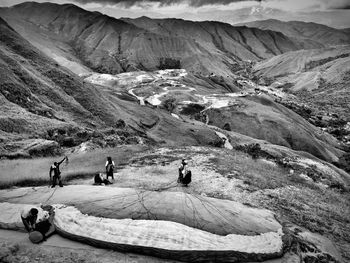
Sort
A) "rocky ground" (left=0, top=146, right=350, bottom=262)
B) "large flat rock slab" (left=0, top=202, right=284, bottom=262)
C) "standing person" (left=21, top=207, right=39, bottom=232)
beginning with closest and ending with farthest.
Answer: "large flat rock slab" (left=0, top=202, right=284, bottom=262)
"standing person" (left=21, top=207, right=39, bottom=232)
"rocky ground" (left=0, top=146, right=350, bottom=262)

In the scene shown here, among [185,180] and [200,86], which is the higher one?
[185,180]

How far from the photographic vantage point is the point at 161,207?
16266 mm

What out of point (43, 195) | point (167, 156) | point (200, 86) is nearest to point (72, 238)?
point (43, 195)

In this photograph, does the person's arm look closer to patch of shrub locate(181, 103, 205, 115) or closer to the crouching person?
the crouching person

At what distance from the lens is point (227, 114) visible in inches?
3967

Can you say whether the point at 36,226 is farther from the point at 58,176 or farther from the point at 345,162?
the point at 345,162

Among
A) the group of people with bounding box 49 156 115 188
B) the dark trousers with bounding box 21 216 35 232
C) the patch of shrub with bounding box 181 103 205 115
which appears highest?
the dark trousers with bounding box 21 216 35 232

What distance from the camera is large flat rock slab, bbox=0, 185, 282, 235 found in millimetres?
15625

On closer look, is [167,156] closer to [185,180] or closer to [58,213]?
[185,180]

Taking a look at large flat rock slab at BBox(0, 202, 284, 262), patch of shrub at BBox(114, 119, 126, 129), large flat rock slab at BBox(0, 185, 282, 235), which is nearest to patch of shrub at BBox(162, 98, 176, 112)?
patch of shrub at BBox(114, 119, 126, 129)

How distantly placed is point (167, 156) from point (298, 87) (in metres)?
177

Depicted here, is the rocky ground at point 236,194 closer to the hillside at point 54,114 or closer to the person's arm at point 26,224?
the person's arm at point 26,224

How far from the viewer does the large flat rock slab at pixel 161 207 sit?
15.6 m

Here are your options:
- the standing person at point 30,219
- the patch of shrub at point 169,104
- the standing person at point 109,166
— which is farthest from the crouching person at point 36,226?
the patch of shrub at point 169,104
